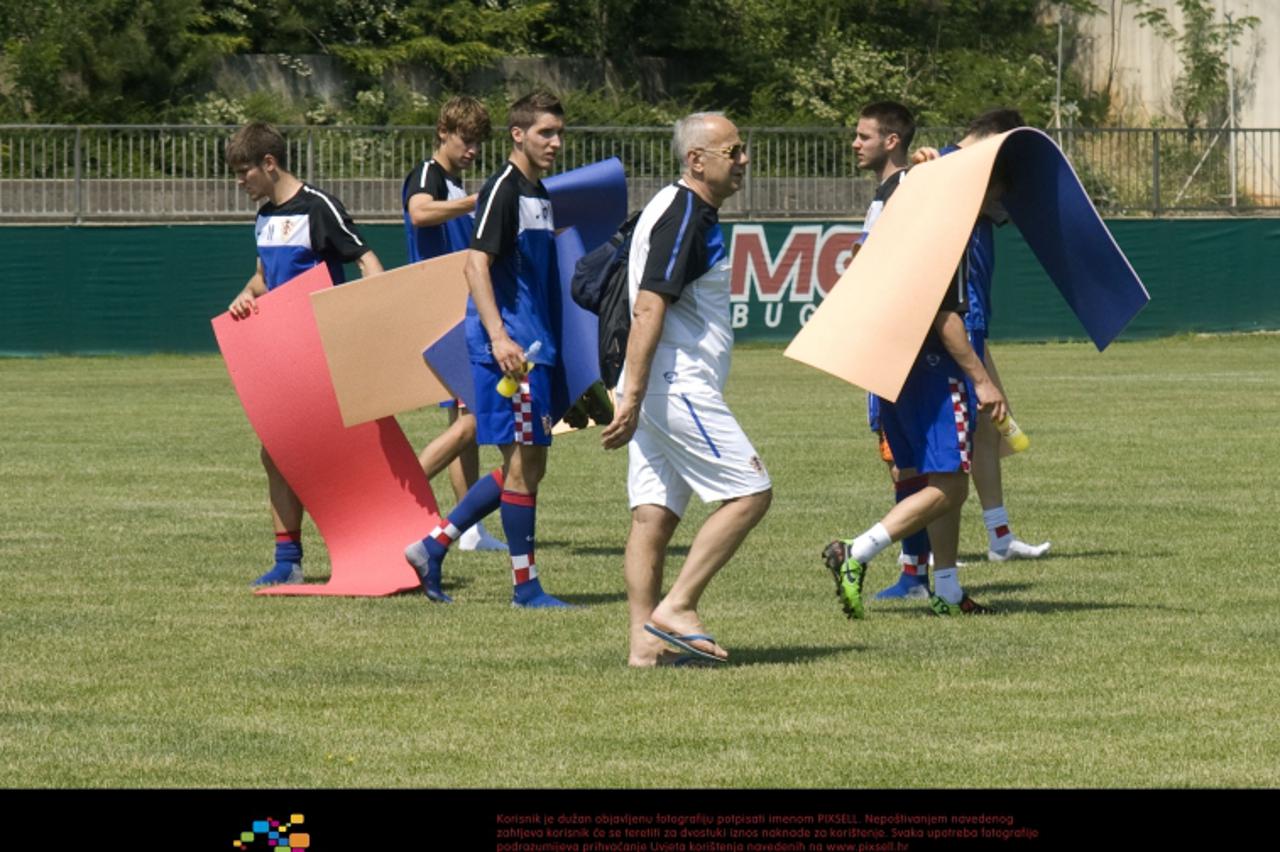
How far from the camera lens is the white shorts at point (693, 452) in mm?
7688

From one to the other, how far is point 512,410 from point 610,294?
181cm

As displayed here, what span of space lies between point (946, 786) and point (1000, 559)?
16.9ft

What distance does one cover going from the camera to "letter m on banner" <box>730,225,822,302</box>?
29.8 m

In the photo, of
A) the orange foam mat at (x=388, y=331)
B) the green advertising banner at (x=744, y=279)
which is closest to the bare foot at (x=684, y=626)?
the orange foam mat at (x=388, y=331)

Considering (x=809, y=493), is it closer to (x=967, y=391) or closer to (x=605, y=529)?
(x=605, y=529)

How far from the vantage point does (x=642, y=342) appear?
750 centimetres

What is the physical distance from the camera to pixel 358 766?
21.0 ft

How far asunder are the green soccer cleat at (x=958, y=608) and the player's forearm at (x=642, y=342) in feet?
7.35

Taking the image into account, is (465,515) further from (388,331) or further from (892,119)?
(892,119)

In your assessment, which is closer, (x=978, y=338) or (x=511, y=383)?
(x=511, y=383)

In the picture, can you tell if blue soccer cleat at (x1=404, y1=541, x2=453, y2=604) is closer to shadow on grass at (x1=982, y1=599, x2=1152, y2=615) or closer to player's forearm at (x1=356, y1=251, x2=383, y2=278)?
player's forearm at (x1=356, y1=251, x2=383, y2=278)

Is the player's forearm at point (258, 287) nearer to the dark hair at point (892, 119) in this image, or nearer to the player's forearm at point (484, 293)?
the player's forearm at point (484, 293)

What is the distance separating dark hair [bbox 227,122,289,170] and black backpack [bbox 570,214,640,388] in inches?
104

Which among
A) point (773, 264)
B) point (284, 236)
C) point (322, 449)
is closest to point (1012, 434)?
point (322, 449)
